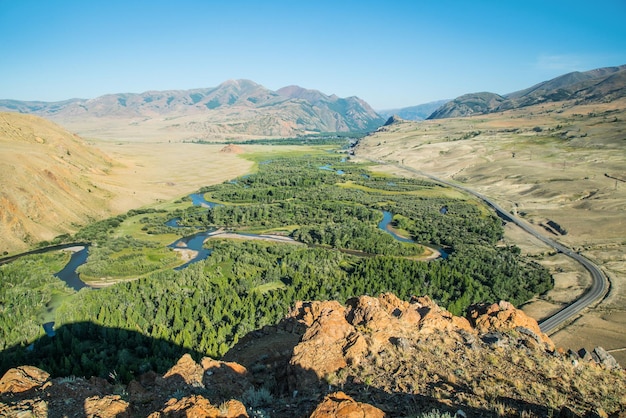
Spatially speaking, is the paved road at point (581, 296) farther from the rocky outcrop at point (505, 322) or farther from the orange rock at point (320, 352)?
the orange rock at point (320, 352)

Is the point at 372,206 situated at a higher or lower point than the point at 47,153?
lower

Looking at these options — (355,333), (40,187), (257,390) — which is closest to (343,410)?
(257,390)

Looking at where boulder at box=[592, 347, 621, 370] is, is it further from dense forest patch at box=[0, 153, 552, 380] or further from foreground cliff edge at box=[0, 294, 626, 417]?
dense forest patch at box=[0, 153, 552, 380]

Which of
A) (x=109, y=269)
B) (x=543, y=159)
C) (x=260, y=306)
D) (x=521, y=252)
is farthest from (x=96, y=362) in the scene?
(x=543, y=159)

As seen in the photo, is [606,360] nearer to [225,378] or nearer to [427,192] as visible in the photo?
[225,378]

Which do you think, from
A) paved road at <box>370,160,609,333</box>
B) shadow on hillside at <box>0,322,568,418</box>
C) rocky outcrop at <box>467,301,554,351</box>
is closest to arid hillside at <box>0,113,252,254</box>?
shadow on hillside at <box>0,322,568,418</box>

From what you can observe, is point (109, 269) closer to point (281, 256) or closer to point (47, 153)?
point (281, 256)

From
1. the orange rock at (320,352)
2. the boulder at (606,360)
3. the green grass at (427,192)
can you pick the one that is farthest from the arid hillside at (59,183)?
the boulder at (606,360)
